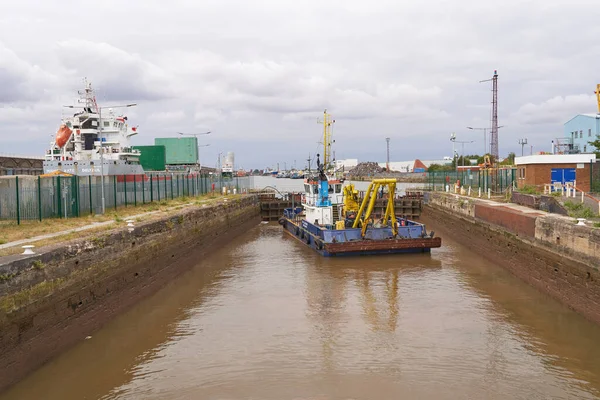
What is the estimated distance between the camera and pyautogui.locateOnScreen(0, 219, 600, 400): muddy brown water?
35.6 feet

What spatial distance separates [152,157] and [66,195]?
4893 cm

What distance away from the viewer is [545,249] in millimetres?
18484

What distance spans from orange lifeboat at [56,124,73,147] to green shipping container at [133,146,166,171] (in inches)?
845

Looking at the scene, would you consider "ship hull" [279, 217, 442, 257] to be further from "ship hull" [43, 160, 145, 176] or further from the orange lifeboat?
the orange lifeboat

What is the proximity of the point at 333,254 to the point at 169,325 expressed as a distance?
462 inches

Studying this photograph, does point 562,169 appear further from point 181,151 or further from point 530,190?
point 181,151

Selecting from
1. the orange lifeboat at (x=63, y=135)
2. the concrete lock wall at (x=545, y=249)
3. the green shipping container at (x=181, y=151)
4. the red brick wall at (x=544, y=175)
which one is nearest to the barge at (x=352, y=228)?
the concrete lock wall at (x=545, y=249)

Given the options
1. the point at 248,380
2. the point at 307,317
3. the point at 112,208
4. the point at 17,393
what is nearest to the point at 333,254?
the point at 307,317

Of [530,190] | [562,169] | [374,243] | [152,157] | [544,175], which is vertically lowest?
[374,243]

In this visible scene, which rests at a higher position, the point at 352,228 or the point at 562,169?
the point at 562,169

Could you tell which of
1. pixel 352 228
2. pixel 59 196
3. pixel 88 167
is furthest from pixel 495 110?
pixel 59 196

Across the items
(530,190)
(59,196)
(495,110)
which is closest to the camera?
(59,196)

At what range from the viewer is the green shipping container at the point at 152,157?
69.2 metres

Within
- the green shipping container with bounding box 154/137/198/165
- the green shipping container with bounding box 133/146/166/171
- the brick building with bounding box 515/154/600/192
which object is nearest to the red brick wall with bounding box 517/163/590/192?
the brick building with bounding box 515/154/600/192
